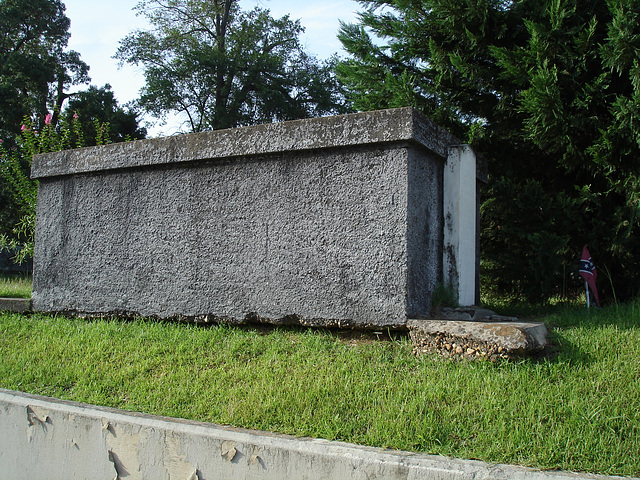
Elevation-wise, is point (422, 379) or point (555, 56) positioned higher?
point (555, 56)

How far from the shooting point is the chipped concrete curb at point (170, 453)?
2242mm

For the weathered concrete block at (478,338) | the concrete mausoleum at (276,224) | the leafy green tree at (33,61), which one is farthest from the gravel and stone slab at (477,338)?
the leafy green tree at (33,61)

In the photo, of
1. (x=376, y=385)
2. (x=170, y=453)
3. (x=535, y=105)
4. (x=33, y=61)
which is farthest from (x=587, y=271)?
(x=33, y=61)

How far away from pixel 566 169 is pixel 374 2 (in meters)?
2.62

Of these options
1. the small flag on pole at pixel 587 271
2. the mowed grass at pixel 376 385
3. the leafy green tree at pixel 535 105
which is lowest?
the mowed grass at pixel 376 385

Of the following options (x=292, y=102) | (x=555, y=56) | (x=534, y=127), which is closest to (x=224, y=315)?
(x=534, y=127)

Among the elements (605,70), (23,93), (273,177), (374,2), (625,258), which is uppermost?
(23,93)

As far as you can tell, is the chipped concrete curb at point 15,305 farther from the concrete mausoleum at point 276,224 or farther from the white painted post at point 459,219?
the white painted post at point 459,219

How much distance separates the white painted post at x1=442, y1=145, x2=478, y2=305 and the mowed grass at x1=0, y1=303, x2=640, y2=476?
0.63 meters

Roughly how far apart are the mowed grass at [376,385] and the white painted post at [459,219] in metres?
0.63

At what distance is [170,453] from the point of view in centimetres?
270

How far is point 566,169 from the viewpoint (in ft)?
15.3

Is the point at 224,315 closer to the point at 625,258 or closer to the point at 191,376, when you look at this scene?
the point at 191,376

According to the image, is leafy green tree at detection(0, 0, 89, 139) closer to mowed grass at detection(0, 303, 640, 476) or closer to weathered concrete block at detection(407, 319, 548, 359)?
mowed grass at detection(0, 303, 640, 476)
